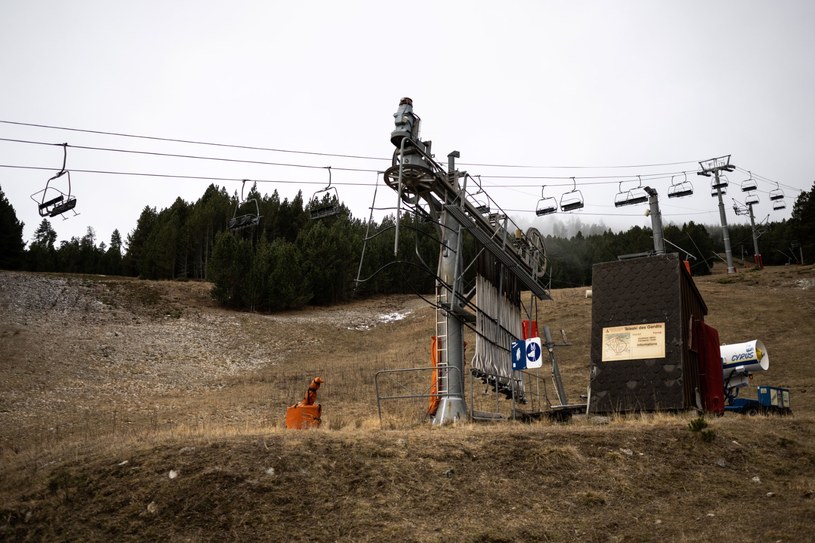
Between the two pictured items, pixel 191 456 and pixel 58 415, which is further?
pixel 58 415

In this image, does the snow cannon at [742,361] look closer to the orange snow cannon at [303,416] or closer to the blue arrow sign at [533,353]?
the blue arrow sign at [533,353]

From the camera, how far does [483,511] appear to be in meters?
9.48

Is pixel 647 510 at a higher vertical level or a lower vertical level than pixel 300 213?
lower

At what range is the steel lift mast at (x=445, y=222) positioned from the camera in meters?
16.6

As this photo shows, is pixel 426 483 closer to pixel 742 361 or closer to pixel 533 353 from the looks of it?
pixel 533 353

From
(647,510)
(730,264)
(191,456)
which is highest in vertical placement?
(730,264)

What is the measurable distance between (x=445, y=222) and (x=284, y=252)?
161 ft

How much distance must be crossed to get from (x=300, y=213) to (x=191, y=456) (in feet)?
272

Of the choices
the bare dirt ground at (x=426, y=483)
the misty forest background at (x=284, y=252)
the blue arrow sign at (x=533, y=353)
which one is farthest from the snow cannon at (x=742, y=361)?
the misty forest background at (x=284, y=252)

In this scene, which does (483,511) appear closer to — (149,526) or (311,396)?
(149,526)

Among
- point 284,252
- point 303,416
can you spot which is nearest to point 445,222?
point 303,416

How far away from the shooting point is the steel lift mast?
16.6 metres

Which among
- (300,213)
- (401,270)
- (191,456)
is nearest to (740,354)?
(191,456)

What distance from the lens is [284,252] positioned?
65125mm
